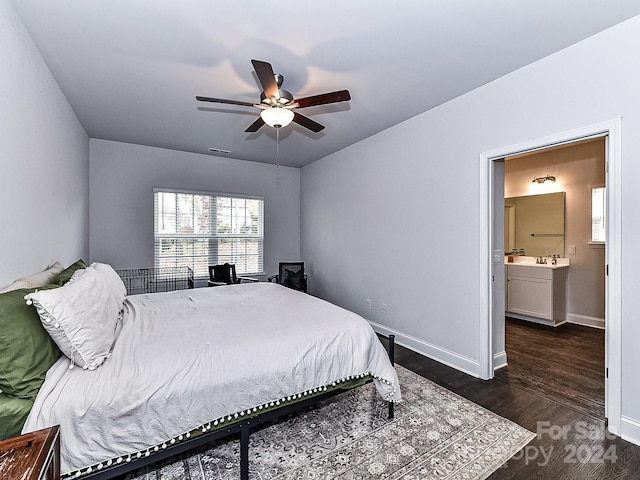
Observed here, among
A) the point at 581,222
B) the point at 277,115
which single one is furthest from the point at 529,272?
the point at 277,115

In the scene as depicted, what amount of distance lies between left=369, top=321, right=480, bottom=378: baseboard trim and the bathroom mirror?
9.92 ft

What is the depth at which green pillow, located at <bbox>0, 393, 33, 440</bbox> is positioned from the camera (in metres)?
1.28

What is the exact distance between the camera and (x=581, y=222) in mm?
4598

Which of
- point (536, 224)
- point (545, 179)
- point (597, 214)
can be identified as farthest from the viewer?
point (536, 224)

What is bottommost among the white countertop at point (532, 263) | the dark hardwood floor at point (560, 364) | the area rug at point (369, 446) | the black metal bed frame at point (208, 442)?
the area rug at point (369, 446)

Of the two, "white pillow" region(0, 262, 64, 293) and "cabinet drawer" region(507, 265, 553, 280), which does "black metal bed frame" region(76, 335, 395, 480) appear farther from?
"cabinet drawer" region(507, 265, 553, 280)

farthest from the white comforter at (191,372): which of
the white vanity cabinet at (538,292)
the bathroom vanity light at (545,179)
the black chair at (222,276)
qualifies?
the bathroom vanity light at (545,179)

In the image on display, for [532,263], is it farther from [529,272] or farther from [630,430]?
[630,430]

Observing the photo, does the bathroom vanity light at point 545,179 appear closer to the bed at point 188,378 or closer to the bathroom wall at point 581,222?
the bathroom wall at point 581,222

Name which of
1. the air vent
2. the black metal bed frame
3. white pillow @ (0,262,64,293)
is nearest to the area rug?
the black metal bed frame

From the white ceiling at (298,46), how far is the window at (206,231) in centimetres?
180

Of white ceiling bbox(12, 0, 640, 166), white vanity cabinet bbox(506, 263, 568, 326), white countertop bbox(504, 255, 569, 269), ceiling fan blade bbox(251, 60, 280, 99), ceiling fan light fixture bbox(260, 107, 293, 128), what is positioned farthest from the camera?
white countertop bbox(504, 255, 569, 269)

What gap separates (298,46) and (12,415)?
263 cm

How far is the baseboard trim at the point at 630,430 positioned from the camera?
1995mm
